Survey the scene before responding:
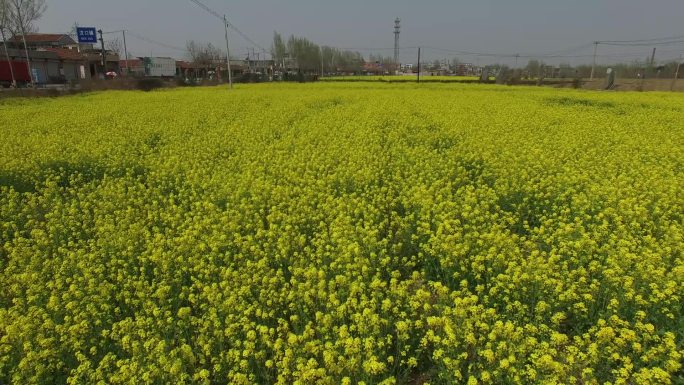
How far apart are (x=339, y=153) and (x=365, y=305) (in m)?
6.95

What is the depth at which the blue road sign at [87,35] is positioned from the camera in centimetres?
5562

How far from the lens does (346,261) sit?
206 inches

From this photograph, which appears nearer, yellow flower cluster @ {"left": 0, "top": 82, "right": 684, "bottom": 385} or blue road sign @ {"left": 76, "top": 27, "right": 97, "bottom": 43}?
yellow flower cluster @ {"left": 0, "top": 82, "right": 684, "bottom": 385}

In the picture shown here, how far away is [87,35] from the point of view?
5597 cm

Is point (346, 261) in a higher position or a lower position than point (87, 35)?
lower

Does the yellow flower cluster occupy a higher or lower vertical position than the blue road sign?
lower

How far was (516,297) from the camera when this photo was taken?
451 centimetres

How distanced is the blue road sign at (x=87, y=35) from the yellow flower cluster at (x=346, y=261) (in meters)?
51.5

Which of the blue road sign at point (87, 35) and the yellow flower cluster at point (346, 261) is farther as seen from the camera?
the blue road sign at point (87, 35)

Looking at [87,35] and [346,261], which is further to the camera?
[87,35]

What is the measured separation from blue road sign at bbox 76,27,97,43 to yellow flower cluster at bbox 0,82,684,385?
51.5 meters

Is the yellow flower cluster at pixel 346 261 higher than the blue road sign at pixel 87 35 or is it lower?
lower

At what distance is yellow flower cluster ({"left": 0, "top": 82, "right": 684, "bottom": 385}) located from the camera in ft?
12.1

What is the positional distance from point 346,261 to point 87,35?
208 feet
